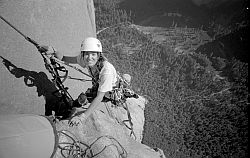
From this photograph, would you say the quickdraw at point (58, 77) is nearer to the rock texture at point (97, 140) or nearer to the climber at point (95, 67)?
the climber at point (95, 67)

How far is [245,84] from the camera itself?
26.4 meters

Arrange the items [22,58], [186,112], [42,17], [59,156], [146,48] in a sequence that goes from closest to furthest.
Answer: [59,156] → [22,58] → [42,17] → [186,112] → [146,48]

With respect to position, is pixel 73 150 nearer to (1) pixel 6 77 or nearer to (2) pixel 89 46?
(2) pixel 89 46

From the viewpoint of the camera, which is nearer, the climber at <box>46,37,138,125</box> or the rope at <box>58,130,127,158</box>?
the climber at <box>46,37,138,125</box>

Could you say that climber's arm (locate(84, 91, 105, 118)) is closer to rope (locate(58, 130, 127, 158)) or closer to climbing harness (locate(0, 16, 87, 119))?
rope (locate(58, 130, 127, 158))

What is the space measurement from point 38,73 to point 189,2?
128 feet

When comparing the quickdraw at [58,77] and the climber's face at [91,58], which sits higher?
the climber's face at [91,58]

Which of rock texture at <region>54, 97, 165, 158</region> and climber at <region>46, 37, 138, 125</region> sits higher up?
climber at <region>46, 37, 138, 125</region>

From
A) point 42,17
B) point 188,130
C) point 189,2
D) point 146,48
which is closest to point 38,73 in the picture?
point 42,17

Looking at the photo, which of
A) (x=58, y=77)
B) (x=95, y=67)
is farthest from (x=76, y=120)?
(x=58, y=77)

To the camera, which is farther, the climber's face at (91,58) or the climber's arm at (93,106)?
the climber's face at (91,58)

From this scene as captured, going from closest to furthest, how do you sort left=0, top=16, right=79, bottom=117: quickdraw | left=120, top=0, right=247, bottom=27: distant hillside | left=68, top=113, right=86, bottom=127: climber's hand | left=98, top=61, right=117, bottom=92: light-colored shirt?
left=68, top=113, right=86, bottom=127: climber's hand
left=98, top=61, right=117, bottom=92: light-colored shirt
left=0, top=16, right=79, bottom=117: quickdraw
left=120, top=0, right=247, bottom=27: distant hillside

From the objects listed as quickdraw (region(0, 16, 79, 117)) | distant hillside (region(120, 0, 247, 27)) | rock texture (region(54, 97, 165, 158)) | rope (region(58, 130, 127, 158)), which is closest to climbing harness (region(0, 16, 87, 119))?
quickdraw (region(0, 16, 79, 117))

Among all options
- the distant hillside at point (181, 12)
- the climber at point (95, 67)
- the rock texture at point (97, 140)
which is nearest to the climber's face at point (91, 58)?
the climber at point (95, 67)
